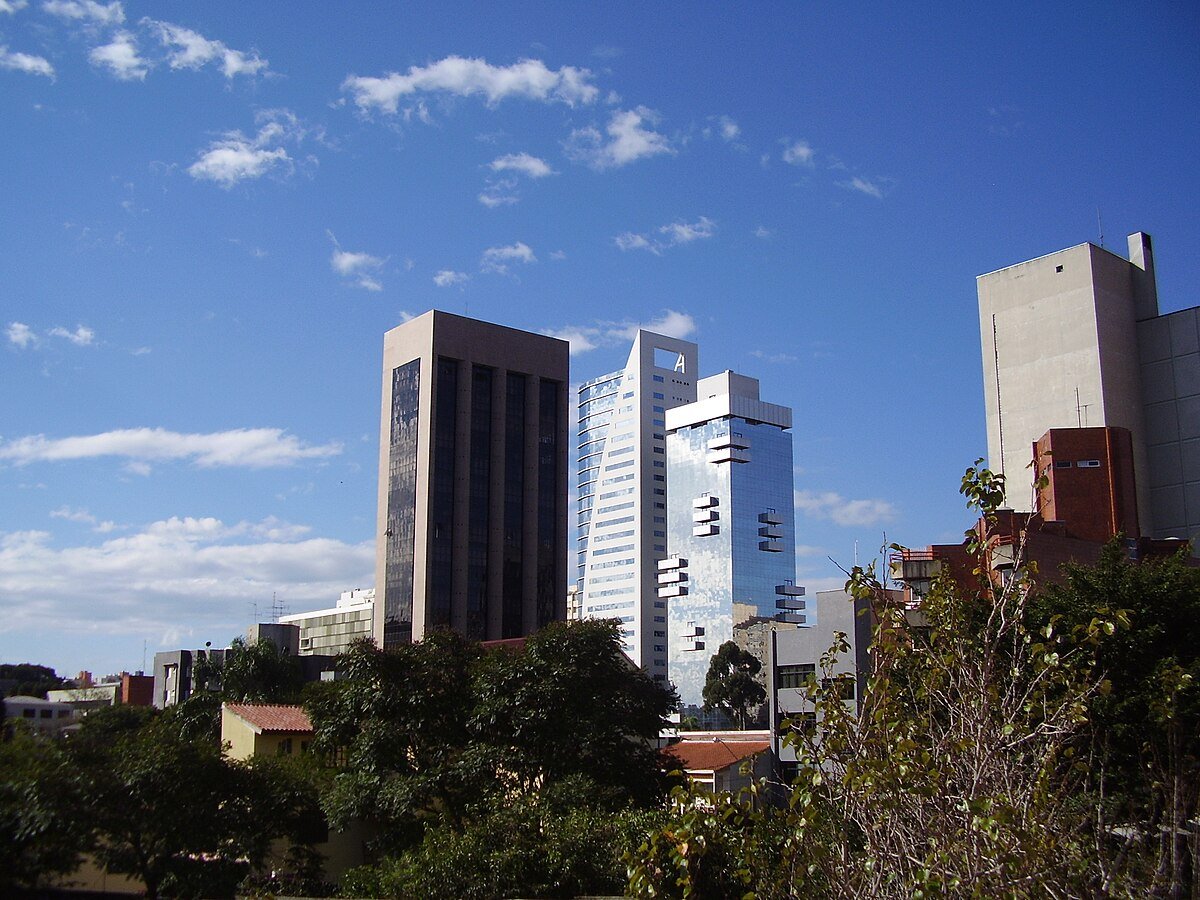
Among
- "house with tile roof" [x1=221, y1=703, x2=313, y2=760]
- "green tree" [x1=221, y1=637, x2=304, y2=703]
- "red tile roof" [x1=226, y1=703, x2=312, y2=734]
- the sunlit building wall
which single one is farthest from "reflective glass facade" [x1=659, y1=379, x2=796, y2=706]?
"house with tile roof" [x1=221, y1=703, x2=313, y2=760]

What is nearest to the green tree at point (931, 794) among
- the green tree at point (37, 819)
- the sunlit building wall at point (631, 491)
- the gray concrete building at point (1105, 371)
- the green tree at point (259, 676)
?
the green tree at point (37, 819)

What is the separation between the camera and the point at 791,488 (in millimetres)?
162250

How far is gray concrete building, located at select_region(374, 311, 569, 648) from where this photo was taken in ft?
277

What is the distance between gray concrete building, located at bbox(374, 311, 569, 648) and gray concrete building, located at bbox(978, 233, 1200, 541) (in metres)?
38.4

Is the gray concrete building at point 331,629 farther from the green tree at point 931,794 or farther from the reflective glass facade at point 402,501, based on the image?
the green tree at point 931,794

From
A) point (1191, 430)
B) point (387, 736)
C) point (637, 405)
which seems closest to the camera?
point (387, 736)

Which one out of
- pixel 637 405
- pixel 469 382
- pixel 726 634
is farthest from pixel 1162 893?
pixel 637 405

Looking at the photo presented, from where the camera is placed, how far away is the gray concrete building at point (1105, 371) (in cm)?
6112

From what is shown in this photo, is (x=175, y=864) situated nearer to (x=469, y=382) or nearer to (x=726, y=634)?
(x=469, y=382)

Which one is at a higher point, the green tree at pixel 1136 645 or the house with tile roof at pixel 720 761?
the green tree at pixel 1136 645

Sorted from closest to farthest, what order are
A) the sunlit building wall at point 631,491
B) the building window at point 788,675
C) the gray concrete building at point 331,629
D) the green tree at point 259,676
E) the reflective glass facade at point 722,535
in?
the building window at point 788,675
the green tree at point 259,676
the gray concrete building at point 331,629
the reflective glass facade at point 722,535
the sunlit building wall at point 631,491

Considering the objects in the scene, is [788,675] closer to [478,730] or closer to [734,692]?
[478,730]

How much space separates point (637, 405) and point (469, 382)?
90377 millimetres

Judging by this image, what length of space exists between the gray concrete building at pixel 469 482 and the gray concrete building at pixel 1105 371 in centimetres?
3837
